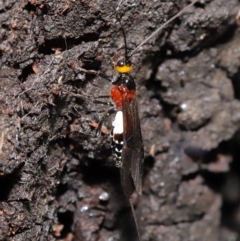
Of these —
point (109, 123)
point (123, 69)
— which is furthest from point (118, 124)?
point (123, 69)

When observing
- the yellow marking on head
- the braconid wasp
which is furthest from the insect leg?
the yellow marking on head

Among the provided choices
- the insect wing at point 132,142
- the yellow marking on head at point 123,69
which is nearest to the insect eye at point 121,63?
the yellow marking on head at point 123,69

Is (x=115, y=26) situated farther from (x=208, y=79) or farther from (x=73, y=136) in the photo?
(x=208, y=79)

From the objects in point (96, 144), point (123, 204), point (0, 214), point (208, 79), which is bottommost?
point (123, 204)

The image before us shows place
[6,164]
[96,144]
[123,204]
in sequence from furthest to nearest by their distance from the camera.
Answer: [123,204] < [96,144] < [6,164]

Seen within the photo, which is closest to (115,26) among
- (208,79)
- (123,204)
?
(208,79)

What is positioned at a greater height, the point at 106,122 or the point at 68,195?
the point at 106,122

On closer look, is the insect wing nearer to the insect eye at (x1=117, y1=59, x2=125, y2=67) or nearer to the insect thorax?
the insect thorax

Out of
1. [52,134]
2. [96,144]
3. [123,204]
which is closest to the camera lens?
[52,134]
